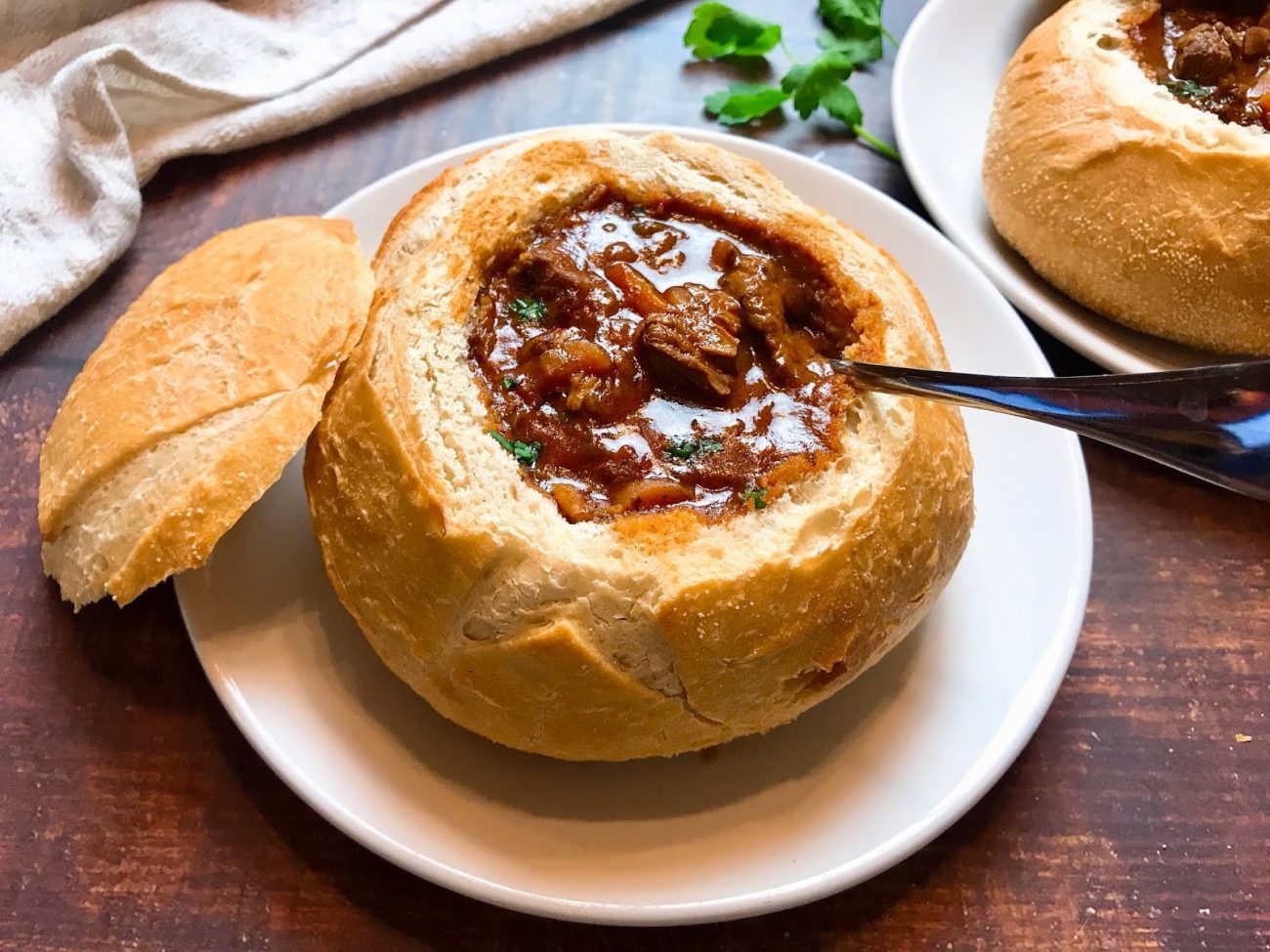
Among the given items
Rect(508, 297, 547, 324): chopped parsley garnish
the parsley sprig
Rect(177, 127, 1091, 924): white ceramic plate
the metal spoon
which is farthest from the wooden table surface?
the parsley sprig

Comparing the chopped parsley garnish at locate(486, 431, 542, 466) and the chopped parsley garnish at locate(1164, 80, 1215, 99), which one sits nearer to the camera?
the chopped parsley garnish at locate(486, 431, 542, 466)

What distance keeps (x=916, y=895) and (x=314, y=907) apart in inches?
34.9

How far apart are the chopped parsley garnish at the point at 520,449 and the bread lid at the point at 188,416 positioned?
0.90 ft

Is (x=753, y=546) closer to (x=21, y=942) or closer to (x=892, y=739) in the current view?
(x=892, y=739)

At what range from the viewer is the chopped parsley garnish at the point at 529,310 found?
155 centimetres

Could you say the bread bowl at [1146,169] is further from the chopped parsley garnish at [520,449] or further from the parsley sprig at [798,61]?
the chopped parsley garnish at [520,449]

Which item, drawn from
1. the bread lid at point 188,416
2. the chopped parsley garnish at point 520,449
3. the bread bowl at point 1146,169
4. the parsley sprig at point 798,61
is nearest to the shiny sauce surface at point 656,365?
the chopped parsley garnish at point 520,449

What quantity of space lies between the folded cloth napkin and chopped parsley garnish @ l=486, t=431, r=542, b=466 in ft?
4.03

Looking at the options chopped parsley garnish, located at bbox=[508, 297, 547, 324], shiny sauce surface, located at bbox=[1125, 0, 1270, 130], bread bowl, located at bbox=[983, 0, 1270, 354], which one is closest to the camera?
chopped parsley garnish, located at bbox=[508, 297, 547, 324]

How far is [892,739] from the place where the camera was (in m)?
1.49

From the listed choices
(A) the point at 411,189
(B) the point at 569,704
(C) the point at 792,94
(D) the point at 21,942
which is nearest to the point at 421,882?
(B) the point at 569,704

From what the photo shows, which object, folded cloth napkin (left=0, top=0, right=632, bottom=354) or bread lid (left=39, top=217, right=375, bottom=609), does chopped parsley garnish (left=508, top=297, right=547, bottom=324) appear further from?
folded cloth napkin (left=0, top=0, right=632, bottom=354)

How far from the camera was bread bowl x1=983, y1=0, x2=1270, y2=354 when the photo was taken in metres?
1.89

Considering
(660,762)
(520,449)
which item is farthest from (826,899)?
(520,449)
